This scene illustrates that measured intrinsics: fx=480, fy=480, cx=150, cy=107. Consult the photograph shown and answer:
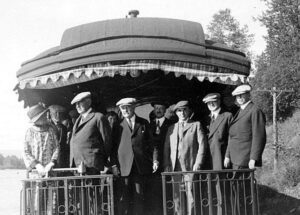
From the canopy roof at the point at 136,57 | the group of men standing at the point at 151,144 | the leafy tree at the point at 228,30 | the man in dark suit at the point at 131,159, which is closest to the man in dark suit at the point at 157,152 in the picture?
the group of men standing at the point at 151,144

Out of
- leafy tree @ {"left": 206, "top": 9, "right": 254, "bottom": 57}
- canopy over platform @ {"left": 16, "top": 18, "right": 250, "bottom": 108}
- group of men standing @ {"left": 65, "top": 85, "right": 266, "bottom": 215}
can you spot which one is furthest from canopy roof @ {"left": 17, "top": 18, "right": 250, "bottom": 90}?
leafy tree @ {"left": 206, "top": 9, "right": 254, "bottom": 57}

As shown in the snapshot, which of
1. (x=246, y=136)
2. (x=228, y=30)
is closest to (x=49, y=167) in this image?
(x=246, y=136)

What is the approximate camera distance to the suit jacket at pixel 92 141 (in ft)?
23.1

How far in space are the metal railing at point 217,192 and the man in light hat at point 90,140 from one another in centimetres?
103

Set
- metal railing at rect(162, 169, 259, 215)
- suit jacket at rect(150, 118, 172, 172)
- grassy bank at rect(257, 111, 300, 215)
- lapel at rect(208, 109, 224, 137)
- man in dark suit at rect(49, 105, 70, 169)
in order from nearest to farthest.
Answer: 1. metal railing at rect(162, 169, 259, 215)
2. lapel at rect(208, 109, 224, 137)
3. suit jacket at rect(150, 118, 172, 172)
4. man in dark suit at rect(49, 105, 70, 169)
5. grassy bank at rect(257, 111, 300, 215)

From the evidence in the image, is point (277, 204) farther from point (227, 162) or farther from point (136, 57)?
point (136, 57)

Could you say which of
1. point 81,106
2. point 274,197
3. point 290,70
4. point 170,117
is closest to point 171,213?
point 170,117

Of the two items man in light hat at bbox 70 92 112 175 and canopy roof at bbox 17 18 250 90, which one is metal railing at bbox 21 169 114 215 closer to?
man in light hat at bbox 70 92 112 175

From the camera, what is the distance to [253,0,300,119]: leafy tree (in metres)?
33.4

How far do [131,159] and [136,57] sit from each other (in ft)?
5.18

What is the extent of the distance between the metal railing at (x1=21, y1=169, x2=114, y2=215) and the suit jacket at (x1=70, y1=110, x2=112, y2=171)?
261mm

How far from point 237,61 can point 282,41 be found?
98.7 feet

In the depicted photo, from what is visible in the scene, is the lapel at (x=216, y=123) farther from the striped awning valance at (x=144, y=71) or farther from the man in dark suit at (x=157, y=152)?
the man in dark suit at (x=157, y=152)

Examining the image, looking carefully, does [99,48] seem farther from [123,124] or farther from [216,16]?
[216,16]
